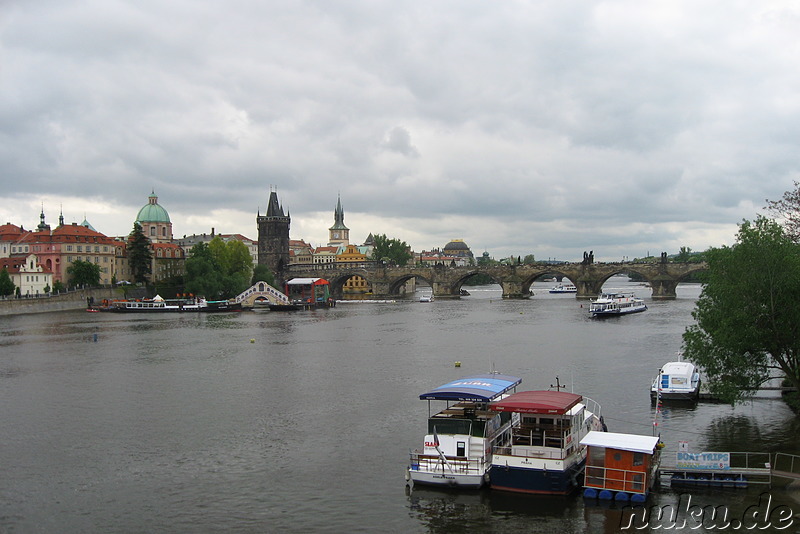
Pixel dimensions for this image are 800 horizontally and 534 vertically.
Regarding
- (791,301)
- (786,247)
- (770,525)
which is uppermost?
(786,247)

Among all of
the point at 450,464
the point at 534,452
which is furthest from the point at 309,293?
the point at 534,452

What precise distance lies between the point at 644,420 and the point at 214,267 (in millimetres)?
109245

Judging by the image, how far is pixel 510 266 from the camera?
146875 millimetres

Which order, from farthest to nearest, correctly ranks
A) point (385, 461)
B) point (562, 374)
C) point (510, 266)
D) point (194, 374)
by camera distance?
1. point (510, 266)
2. point (194, 374)
3. point (562, 374)
4. point (385, 461)

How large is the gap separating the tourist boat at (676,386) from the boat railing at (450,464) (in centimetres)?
1501

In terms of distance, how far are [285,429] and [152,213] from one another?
164514 millimetres

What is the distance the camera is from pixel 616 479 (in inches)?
896

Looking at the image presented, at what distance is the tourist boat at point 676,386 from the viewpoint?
3634 centimetres

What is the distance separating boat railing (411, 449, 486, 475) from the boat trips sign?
6448mm

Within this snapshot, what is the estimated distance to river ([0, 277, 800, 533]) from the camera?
22344 millimetres

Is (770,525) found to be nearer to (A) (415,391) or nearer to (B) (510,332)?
(A) (415,391)

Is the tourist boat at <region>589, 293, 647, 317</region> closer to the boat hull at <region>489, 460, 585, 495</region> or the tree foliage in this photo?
the tree foliage

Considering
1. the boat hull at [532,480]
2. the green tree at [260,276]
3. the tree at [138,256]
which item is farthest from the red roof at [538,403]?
the green tree at [260,276]

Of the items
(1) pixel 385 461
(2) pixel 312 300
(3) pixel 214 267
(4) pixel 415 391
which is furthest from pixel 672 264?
(1) pixel 385 461
